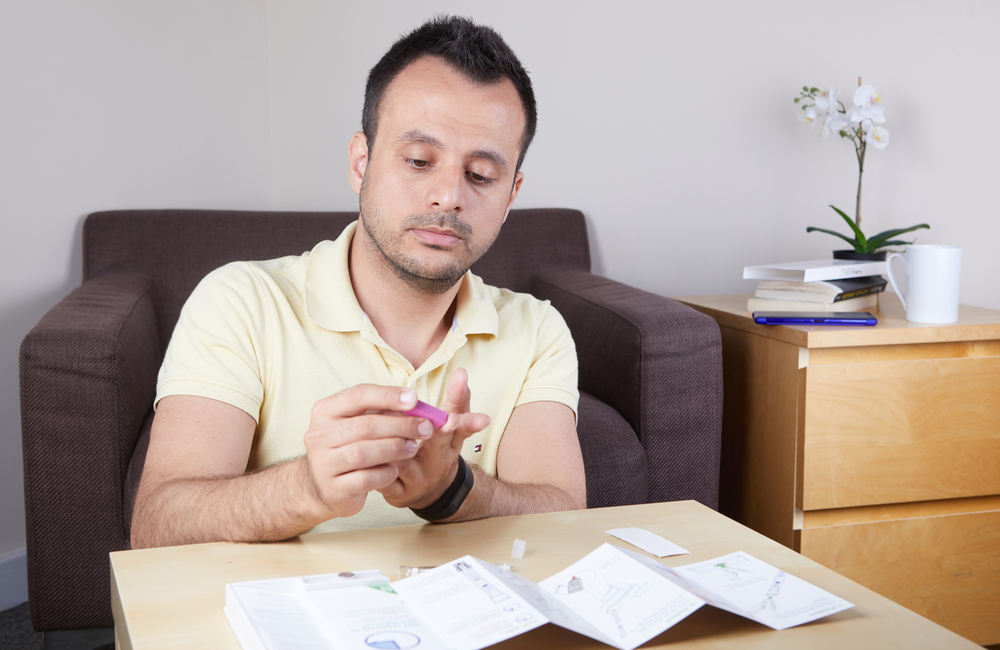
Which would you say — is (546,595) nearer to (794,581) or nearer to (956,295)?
(794,581)

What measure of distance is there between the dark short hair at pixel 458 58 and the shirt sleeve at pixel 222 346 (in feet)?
0.88

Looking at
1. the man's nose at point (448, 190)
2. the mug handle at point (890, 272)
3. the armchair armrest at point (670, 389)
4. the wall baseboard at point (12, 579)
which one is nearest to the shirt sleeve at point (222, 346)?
the man's nose at point (448, 190)

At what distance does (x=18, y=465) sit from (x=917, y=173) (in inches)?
92.8

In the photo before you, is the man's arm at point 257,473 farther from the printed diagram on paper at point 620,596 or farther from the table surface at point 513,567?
the printed diagram on paper at point 620,596

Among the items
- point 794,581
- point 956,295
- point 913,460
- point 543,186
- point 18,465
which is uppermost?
point 543,186

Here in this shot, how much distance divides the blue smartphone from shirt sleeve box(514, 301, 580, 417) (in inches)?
23.6

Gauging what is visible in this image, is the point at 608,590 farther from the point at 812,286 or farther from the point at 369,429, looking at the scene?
the point at 812,286

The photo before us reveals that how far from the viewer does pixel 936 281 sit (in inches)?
60.4

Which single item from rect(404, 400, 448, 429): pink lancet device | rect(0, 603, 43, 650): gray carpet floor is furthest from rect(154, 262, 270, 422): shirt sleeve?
rect(0, 603, 43, 650): gray carpet floor

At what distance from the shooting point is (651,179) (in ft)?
7.57

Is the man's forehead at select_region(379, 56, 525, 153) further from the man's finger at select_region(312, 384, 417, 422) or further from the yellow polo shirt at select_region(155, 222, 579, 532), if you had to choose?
the man's finger at select_region(312, 384, 417, 422)

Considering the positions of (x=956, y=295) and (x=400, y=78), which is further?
(x=956, y=295)

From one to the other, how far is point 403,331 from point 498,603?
57 centimetres

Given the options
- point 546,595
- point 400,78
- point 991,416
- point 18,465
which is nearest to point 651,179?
point 991,416
